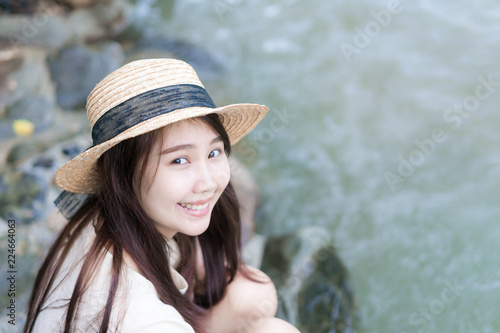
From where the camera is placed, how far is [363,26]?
16.8 ft

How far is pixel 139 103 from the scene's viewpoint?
4.79 feet

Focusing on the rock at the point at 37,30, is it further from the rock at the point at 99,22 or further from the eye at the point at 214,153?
the eye at the point at 214,153

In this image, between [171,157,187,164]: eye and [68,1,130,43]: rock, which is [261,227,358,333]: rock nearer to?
[171,157,187,164]: eye

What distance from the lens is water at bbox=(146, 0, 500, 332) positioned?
10.1ft

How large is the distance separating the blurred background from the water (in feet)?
0.04

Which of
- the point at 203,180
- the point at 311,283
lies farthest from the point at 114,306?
the point at 311,283

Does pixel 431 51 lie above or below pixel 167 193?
below

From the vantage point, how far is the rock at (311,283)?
2.49 metres

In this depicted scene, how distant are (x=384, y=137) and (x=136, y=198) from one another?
3176mm

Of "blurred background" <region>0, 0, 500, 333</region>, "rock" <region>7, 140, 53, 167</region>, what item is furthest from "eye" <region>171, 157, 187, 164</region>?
"rock" <region>7, 140, 53, 167</region>

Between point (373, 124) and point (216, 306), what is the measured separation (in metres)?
2.85

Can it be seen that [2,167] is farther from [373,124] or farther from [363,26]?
[363,26]

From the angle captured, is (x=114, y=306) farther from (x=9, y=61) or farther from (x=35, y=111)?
(x=9, y=61)

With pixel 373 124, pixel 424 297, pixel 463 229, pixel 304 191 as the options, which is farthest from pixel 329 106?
pixel 424 297
